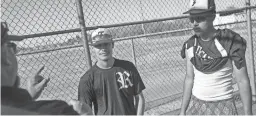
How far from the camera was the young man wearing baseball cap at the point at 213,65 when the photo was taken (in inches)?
101

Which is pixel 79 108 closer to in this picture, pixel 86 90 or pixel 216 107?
pixel 86 90

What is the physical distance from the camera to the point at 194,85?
2.85 m

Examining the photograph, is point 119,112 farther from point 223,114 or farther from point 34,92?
point 34,92

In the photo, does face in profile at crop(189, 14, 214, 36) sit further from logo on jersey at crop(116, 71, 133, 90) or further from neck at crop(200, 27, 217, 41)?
logo on jersey at crop(116, 71, 133, 90)

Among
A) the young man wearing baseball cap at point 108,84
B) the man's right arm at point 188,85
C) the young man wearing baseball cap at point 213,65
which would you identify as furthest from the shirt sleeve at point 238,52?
the young man wearing baseball cap at point 108,84

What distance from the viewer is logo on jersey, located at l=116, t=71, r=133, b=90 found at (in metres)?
2.70

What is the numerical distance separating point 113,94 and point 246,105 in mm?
1205

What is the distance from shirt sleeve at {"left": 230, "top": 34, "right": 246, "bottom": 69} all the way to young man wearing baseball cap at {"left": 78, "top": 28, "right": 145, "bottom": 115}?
918 mm

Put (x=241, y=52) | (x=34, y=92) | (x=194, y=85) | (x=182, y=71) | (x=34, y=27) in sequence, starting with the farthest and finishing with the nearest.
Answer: (x=182, y=71), (x=34, y=27), (x=194, y=85), (x=241, y=52), (x=34, y=92)

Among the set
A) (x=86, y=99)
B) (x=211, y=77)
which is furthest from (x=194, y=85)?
(x=86, y=99)

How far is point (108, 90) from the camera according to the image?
2664 millimetres

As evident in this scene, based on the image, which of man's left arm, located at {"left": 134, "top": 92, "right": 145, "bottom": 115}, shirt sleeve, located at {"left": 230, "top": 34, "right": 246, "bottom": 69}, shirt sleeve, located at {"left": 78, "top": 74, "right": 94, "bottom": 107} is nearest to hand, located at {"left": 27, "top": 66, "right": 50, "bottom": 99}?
shirt sleeve, located at {"left": 78, "top": 74, "right": 94, "bottom": 107}

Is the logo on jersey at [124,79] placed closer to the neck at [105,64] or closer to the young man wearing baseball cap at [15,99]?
the neck at [105,64]

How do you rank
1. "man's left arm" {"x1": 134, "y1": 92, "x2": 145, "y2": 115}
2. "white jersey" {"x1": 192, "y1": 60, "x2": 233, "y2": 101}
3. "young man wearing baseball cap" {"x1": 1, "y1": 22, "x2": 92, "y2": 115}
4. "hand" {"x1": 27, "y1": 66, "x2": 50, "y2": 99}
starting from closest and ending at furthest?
"young man wearing baseball cap" {"x1": 1, "y1": 22, "x2": 92, "y2": 115} < "hand" {"x1": 27, "y1": 66, "x2": 50, "y2": 99} < "white jersey" {"x1": 192, "y1": 60, "x2": 233, "y2": 101} < "man's left arm" {"x1": 134, "y1": 92, "x2": 145, "y2": 115}
